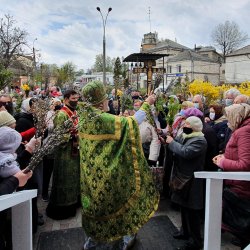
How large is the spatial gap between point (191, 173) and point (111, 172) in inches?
39.4

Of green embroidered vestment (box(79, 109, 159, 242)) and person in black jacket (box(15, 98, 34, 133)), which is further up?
A: person in black jacket (box(15, 98, 34, 133))

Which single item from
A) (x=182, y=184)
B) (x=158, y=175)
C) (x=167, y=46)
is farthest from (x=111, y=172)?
(x=167, y=46)

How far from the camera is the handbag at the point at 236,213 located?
2787 millimetres

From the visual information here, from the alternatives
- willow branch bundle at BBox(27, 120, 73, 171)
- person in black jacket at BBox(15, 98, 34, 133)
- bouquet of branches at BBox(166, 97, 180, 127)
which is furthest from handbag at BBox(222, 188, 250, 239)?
person in black jacket at BBox(15, 98, 34, 133)

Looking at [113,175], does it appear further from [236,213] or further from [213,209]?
[236,213]

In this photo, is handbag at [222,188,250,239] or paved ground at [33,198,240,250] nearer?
handbag at [222,188,250,239]

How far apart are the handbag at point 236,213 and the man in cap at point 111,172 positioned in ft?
2.71

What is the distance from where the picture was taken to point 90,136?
3.13 meters

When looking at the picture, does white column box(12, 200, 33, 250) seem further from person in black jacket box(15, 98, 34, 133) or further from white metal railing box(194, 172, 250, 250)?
person in black jacket box(15, 98, 34, 133)

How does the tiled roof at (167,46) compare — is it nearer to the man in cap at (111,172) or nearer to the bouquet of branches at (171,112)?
the bouquet of branches at (171,112)

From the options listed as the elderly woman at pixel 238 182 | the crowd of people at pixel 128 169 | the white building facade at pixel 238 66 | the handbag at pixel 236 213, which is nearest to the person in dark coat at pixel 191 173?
the crowd of people at pixel 128 169

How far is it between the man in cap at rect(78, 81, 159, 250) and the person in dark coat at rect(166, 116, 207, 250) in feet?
1.47

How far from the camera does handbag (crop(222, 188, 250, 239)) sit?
2.79m

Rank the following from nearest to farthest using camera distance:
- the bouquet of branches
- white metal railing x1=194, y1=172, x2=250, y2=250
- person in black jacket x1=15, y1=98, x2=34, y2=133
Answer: white metal railing x1=194, y1=172, x2=250, y2=250
person in black jacket x1=15, y1=98, x2=34, y2=133
the bouquet of branches
